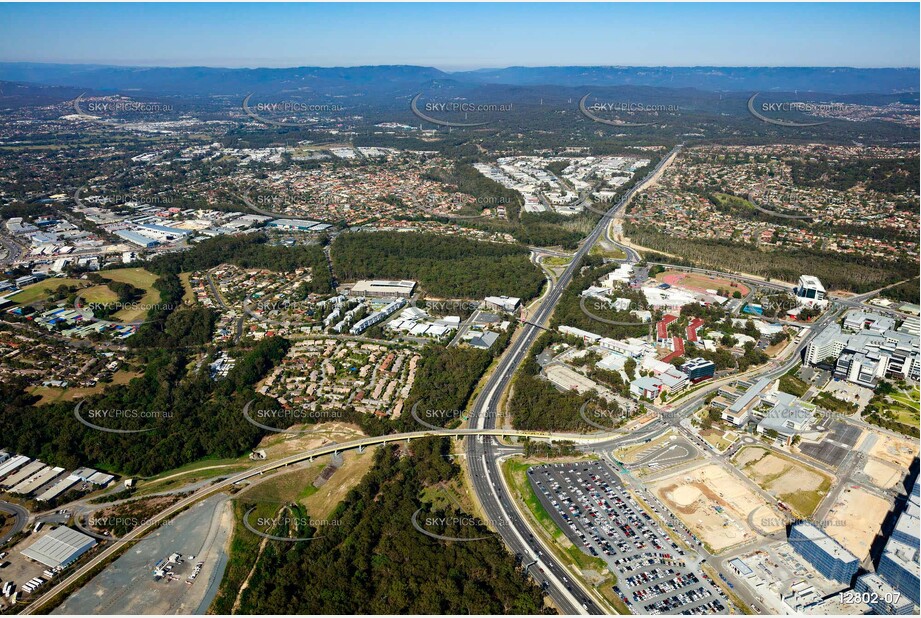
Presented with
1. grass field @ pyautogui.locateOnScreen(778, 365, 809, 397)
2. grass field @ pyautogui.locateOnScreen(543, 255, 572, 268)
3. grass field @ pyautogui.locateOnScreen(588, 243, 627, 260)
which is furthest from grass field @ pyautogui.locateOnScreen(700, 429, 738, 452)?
grass field @ pyautogui.locateOnScreen(588, 243, 627, 260)

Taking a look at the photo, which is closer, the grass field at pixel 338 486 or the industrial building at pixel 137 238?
the grass field at pixel 338 486

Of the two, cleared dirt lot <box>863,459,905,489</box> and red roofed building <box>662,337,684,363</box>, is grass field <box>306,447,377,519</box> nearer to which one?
red roofed building <box>662,337,684,363</box>

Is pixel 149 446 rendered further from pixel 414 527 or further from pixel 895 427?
pixel 895 427

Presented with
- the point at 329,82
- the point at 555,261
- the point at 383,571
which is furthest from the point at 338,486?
the point at 329,82

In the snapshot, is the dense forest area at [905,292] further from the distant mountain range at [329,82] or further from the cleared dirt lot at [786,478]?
the distant mountain range at [329,82]

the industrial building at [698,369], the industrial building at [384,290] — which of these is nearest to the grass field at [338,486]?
the industrial building at [698,369]

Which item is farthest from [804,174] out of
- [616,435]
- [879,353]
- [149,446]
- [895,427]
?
[149,446]
